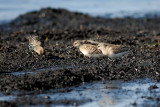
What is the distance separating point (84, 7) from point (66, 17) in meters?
7.42

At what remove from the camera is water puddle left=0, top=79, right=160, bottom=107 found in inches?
302

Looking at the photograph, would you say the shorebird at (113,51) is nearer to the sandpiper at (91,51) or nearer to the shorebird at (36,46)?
the sandpiper at (91,51)

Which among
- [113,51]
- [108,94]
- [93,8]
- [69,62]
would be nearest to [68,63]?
[69,62]

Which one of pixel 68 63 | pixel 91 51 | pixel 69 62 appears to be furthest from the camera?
pixel 91 51

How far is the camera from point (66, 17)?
24719 millimetres

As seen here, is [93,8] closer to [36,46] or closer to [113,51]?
[36,46]

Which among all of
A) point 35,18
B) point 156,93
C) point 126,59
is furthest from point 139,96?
point 35,18

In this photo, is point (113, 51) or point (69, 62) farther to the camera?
point (69, 62)

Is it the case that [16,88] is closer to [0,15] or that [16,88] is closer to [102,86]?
[102,86]

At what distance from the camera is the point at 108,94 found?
27.5 feet

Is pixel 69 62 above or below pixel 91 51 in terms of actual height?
below

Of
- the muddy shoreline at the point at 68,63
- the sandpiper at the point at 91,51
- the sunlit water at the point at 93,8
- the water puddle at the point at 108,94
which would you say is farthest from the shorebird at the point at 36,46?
the sunlit water at the point at 93,8

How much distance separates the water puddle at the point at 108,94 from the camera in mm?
7676

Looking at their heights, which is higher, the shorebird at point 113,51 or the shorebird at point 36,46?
the shorebird at point 36,46
